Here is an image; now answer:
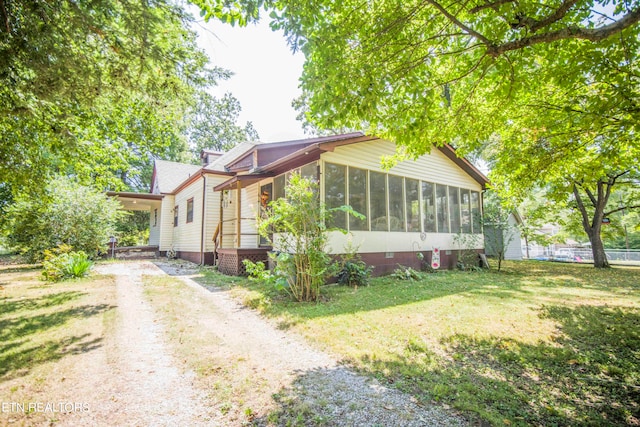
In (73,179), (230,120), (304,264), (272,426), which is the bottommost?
(272,426)

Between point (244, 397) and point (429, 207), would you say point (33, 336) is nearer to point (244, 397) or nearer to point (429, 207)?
point (244, 397)

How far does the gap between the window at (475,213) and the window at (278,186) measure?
8593 mm

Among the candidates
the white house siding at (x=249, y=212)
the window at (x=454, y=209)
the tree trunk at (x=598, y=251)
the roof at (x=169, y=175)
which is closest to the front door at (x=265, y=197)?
the white house siding at (x=249, y=212)

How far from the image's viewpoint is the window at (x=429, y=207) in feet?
36.1

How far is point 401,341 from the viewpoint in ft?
12.9

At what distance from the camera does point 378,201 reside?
9.38 metres

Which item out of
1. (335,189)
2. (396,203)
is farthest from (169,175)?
(396,203)

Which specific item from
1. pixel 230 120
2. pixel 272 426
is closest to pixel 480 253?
pixel 272 426

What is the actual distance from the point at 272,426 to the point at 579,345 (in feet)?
13.2

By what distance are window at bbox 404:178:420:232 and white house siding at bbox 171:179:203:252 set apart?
868cm

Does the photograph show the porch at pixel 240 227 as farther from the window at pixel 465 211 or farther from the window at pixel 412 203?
the window at pixel 465 211

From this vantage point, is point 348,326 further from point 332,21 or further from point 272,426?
point 332,21

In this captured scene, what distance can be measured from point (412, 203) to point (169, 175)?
1559cm

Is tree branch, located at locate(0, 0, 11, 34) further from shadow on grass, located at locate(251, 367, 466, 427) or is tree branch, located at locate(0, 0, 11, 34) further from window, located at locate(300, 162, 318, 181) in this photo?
window, located at locate(300, 162, 318, 181)
